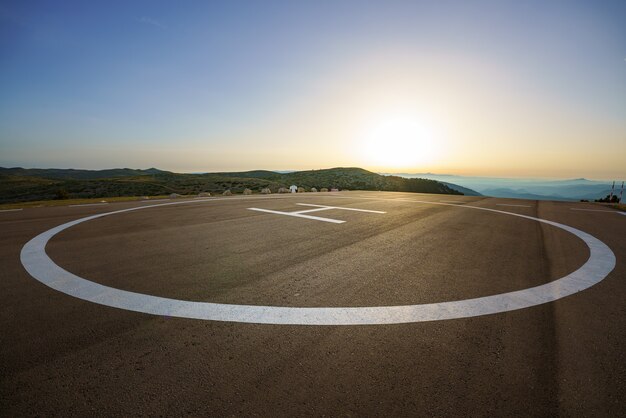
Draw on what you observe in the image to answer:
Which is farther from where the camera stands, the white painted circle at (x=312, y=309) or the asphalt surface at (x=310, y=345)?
the white painted circle at (x=312, y=309)

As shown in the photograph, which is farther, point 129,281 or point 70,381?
point 129,281

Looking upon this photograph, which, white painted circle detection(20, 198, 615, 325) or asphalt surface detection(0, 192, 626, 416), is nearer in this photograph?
asphalt surface detection(0, 192, 626, 416)

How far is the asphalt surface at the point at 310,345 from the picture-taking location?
153cm

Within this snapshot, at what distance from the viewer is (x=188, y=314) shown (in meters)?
2.43

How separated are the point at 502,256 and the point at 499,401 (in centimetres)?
332

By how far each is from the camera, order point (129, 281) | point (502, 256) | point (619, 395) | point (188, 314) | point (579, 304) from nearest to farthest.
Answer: point (619, 395) < point (188, 314) < point (579, 304) < point (129, 281) < point (502, 256)

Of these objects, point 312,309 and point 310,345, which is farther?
point 312,309

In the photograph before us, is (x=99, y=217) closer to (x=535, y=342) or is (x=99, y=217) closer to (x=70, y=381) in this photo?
(x=70, y=381)

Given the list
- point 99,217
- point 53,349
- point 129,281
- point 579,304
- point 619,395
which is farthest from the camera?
point 99,217

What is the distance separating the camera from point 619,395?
158cm

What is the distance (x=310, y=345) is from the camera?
2.02 m

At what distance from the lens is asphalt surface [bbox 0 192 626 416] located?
153cm

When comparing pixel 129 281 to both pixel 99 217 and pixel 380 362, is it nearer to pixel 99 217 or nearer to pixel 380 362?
pixel 380 362

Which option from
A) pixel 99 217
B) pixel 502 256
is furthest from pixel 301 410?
pixel 99 217
